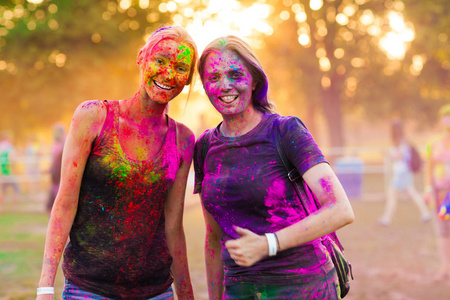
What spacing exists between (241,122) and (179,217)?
631 mm

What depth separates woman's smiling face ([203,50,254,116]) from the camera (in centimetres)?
237

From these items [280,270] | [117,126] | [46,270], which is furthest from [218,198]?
[46,270]

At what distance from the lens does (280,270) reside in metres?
2.12

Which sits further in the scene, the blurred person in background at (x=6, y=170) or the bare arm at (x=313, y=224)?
the blurred person in background at (x=6, y=170)

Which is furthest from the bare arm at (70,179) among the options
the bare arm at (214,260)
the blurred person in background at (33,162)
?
the blurred person in background at (33,162)

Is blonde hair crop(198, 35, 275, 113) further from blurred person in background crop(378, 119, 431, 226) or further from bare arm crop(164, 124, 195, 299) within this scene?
blurred person in background crop(378, 119, 431, 226)

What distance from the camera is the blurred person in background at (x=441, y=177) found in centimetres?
630

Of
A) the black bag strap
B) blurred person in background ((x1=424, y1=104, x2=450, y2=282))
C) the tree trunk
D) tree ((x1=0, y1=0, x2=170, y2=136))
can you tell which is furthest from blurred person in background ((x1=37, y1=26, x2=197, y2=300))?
the tree trunk

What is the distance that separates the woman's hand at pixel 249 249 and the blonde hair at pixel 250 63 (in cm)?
79

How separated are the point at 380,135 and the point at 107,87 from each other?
184ft

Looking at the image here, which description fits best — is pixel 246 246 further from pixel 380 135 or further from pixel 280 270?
pixel 380 135

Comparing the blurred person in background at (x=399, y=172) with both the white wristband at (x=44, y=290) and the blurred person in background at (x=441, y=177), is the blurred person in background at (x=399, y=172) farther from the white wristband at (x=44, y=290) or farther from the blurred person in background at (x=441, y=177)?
the white wristband at (x=44, y=290)

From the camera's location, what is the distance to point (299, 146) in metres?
2.07

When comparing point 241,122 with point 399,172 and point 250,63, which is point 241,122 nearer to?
point 250,63
